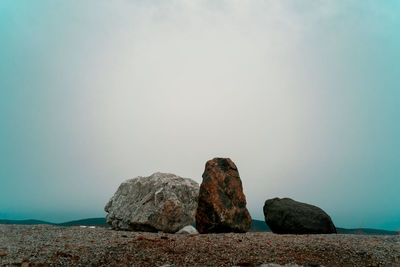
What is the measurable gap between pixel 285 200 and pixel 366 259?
594 cm

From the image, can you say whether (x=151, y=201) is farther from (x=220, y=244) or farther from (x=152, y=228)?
(x=220, y=244)

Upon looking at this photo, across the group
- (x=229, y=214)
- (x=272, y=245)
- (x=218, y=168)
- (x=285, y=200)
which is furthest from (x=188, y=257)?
(x=285, y=200)

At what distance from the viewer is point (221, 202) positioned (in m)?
13.4

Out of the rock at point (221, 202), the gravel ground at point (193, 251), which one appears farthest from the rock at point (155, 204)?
the gravel ground at point (193, 251)

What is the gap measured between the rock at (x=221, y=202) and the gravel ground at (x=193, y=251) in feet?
4.97

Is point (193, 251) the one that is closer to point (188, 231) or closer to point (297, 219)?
point (188, 231)

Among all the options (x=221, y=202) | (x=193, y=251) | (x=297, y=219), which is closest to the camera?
(x=193, y=251)

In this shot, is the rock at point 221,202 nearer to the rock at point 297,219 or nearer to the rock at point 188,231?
the rock at point 188,231

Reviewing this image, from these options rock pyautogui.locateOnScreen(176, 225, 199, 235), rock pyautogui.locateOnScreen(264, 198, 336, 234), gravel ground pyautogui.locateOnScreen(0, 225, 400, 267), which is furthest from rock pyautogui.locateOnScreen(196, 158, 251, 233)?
rock pyautogui.locateOnScreen(264, 198, 336, 234)

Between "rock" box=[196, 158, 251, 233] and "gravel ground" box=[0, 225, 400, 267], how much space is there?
4.97 feet

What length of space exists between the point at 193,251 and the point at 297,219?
6.21 m

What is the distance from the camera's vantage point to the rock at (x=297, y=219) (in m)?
14.4

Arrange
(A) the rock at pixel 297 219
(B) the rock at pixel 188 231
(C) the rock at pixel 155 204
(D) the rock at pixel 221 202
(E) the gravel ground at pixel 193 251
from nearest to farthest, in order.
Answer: (E) the gravel ground at pixel 193 251, (D) the rock at pixel 221 202, (B) the rock at pixel 188 231, (A) the rock at pixel 297 219, (C) the rock at pixel 155 204

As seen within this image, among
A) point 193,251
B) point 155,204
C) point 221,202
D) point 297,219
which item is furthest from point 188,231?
→ point 297,219
